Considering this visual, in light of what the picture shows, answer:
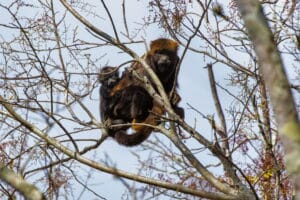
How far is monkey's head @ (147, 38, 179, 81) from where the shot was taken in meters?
9.68

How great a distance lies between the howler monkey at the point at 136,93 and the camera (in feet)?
31.4

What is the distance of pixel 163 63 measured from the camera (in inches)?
381

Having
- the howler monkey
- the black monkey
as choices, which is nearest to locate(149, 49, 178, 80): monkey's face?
the howler monkey

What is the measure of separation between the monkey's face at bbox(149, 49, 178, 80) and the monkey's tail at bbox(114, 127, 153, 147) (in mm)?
1000

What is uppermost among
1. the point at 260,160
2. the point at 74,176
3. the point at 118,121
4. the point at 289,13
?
the point at 118,121

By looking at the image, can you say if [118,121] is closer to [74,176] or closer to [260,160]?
[260,160]

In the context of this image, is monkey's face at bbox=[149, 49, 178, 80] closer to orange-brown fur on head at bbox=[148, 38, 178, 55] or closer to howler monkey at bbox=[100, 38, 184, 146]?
howler monkey at bbox=[100, 38, 184, 146]

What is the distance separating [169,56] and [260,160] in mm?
3662

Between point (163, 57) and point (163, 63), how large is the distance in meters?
0.12

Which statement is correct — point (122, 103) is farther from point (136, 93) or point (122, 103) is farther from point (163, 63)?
point (163, 63)

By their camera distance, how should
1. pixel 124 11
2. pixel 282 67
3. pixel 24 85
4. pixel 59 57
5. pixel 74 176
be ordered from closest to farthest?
pixel 282 67 → pixel 74 176 → pixel 24 85 → pixel 124 11 → pixel 59 57

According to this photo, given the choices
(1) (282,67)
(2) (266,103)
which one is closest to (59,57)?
(2) (266,103)

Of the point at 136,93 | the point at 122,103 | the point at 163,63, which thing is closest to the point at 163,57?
the point at 163,63

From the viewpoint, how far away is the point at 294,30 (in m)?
5.66
